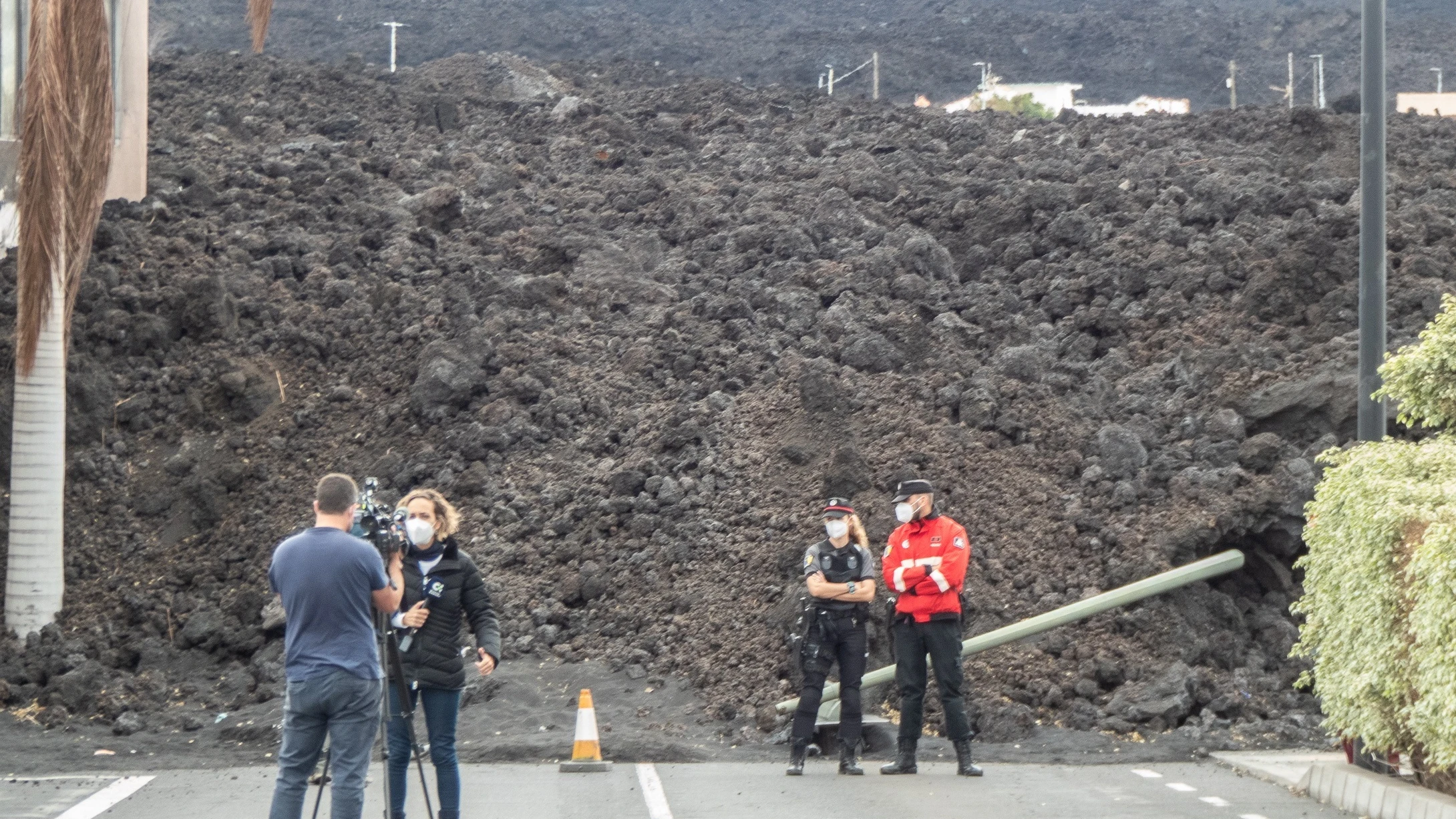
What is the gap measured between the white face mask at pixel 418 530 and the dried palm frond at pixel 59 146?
575cm

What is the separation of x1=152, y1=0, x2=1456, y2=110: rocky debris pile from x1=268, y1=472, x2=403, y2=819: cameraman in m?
40.5

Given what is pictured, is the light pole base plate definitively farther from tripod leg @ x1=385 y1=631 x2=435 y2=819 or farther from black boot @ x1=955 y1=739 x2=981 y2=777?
tripod leg @ x1=385 y1=631 x2=435 y2=819

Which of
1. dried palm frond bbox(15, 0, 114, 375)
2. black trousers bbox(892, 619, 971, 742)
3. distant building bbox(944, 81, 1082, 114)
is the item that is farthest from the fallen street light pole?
distant building bbox(944, 81, 1082, 114)

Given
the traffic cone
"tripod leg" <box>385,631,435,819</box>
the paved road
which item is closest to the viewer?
"tripod leg" <box>385,631,435,819</box>

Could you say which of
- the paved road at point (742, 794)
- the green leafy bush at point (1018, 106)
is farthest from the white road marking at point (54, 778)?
the green leafy bush at point (1018, 106)

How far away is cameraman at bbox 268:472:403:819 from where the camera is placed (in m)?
6.34

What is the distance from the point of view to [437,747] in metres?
7.31

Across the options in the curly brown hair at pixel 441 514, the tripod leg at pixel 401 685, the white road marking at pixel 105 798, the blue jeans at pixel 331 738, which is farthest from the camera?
the white road marking at pixel 105 798

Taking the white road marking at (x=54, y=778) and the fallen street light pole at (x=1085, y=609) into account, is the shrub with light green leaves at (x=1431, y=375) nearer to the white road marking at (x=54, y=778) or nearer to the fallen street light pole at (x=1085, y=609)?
the fallen street light pole at (x=1085, y=609)

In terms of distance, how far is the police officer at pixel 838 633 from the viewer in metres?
9.77

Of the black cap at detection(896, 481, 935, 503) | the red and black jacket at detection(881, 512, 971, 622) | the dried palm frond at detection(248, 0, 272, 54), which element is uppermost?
the dried palm frond at detection(248, 0, 272, 54)

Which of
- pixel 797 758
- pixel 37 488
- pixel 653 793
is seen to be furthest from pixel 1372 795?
pixel 37 488

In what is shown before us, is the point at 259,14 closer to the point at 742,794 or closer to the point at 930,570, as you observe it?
the point at 930,570

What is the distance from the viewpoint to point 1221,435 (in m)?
15.0
